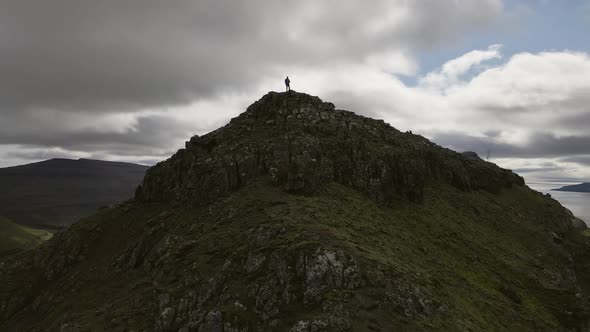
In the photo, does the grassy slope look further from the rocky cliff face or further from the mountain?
the rocky cliff face

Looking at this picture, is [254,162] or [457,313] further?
[254,162]

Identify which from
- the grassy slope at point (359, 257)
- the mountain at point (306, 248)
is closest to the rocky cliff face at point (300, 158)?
the mountain at point (306, 248)

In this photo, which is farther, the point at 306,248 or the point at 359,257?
the point at 306,248

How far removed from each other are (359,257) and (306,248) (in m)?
4.55

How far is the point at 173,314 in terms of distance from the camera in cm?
2891

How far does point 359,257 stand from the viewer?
94.4 ft

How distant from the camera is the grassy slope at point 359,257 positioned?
29.4 meters

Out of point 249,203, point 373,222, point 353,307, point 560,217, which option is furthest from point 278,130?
point 560,217

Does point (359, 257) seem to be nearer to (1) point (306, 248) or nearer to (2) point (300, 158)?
(1) point (306, 248)

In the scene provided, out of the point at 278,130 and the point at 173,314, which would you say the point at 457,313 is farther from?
the point at 278,130

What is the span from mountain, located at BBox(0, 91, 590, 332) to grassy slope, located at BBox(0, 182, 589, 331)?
0.20 metres

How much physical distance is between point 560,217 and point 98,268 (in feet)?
304

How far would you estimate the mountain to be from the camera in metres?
26.9

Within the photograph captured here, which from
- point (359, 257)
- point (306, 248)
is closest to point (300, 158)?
point (306, 248)
